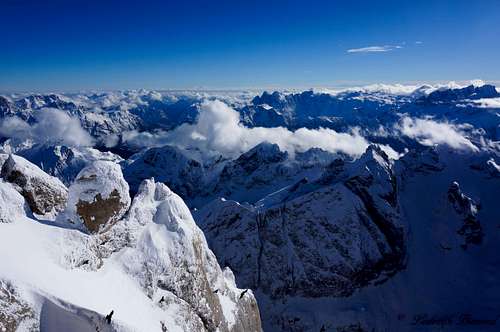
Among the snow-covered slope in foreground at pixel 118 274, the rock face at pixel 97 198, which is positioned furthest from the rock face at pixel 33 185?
the rock face at pixel 97 198

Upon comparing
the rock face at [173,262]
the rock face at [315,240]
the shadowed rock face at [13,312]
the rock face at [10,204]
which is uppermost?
the rock face at [10,204]

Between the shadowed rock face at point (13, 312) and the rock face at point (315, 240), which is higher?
the shadowed rock face at point (13, 312)

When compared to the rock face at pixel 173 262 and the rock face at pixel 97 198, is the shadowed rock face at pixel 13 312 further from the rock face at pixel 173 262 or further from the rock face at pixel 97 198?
the rock face at pixel 173 262

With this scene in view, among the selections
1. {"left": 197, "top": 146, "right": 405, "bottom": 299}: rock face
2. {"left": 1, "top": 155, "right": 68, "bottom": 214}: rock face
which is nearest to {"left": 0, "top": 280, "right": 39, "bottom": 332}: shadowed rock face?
{"left": 1, "top": 155, "right": 68, "bottom": 214}: rock face

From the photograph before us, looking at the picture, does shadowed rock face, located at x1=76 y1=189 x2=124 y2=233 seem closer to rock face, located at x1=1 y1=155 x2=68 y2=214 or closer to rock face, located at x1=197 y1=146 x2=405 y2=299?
rock face, located at x1=1 y1=155 x2=68 y2=214

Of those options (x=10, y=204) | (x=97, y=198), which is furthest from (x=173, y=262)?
(x=10, y=204)

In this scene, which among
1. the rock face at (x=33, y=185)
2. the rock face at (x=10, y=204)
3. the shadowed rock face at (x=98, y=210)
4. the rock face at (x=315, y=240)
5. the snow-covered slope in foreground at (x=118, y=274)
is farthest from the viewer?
the rock face at (x=315, y=240)

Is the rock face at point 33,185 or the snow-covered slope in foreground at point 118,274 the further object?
the rock face at point 33,185

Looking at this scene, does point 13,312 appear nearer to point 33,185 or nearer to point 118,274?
point 118,274
